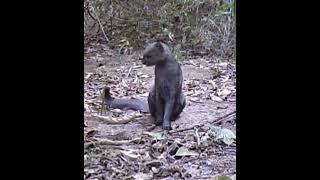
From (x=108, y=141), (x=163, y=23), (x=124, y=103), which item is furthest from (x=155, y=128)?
(x=163, y=23)

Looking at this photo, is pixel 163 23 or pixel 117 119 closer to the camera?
pixel 117 119

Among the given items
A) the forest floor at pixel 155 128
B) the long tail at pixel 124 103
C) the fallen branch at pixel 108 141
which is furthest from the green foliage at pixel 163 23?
the fallen branch at pixel 108 141

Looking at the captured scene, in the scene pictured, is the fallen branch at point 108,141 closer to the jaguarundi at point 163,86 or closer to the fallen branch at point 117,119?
the fallen branch at point 117,119

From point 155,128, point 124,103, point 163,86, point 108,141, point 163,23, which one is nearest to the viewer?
point 108,141

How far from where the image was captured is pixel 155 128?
10.7ft

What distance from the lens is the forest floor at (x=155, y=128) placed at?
222cm

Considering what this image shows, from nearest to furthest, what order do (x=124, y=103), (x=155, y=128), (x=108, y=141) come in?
(x=108, y=141), (x=155, y=128), (x=124, y=103)

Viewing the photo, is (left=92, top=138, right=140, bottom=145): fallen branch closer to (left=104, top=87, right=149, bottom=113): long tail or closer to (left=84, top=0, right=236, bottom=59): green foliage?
(left=104, top=87, right=149, bottom=113): long tail

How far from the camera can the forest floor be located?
222 cm

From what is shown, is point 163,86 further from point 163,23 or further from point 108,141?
point 163,23

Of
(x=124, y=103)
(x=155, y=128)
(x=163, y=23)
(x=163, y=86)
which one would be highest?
(x=163, y=23)
